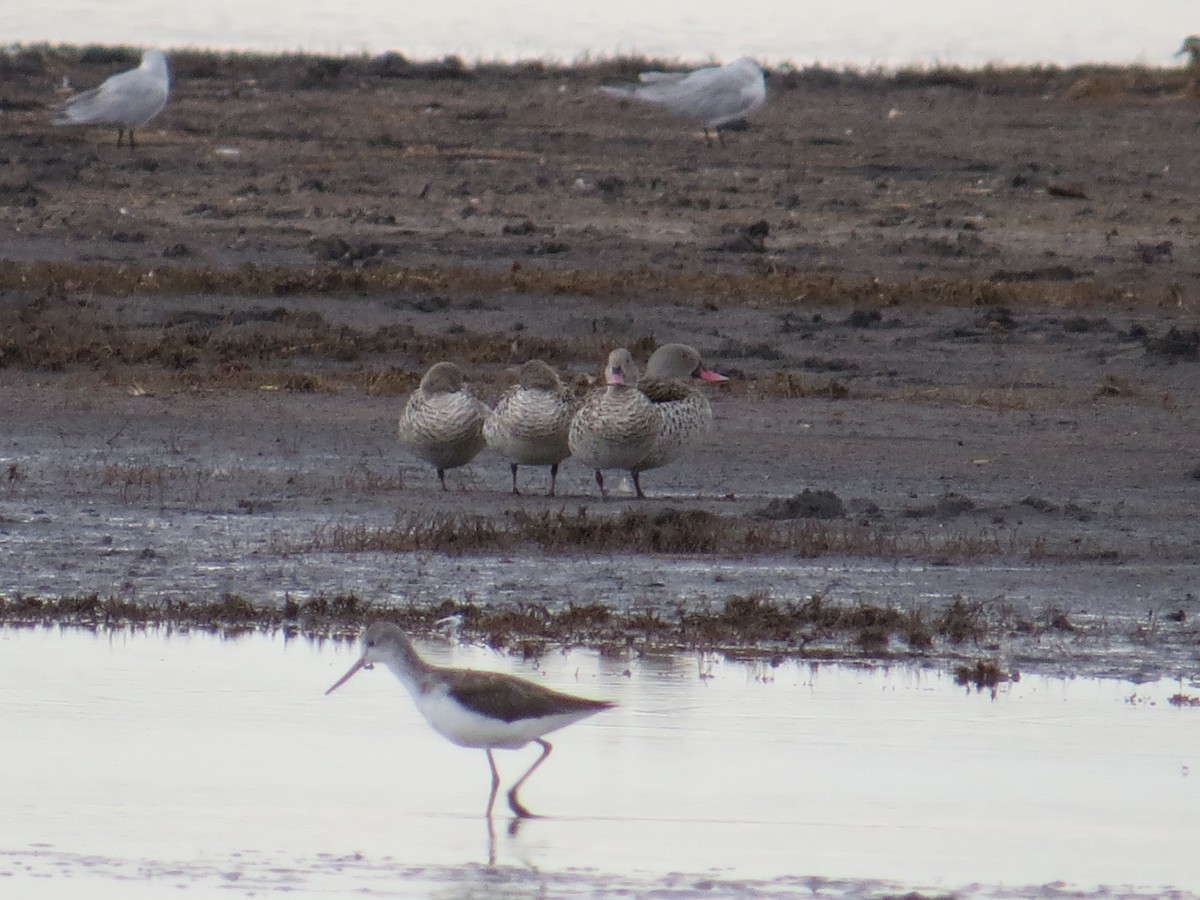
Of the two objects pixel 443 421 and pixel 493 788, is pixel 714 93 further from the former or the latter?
pixel 493 788

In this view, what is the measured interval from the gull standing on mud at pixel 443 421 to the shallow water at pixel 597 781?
319 centimetres

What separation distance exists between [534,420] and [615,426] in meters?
0.49

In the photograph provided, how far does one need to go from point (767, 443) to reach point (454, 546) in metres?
3.76

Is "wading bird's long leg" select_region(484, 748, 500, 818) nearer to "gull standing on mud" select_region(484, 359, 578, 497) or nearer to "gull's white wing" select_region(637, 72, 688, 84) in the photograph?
"gull standing on mud" select_region(484, 359, 578, 497)

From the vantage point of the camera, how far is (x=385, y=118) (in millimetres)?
28156

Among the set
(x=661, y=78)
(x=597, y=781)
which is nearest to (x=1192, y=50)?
(x=661, y=78)

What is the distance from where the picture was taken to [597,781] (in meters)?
7.11

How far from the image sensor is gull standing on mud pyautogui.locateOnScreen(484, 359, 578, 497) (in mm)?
11727

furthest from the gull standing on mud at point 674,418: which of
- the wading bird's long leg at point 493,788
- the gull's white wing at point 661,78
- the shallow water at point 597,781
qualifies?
the gull's white wing at point 661,78

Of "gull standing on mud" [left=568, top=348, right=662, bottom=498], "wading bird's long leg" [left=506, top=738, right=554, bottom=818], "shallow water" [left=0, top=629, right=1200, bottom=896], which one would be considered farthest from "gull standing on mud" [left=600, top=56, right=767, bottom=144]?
"wading bird's long leg" [left=506, top=738, right=554, bottom=818]

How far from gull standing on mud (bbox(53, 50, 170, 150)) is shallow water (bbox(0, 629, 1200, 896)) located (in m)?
16.8

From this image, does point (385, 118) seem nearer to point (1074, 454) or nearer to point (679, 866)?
point (1074, 454)

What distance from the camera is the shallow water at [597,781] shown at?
20.0 ft

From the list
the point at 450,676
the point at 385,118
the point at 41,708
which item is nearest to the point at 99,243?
the point at 385,118
